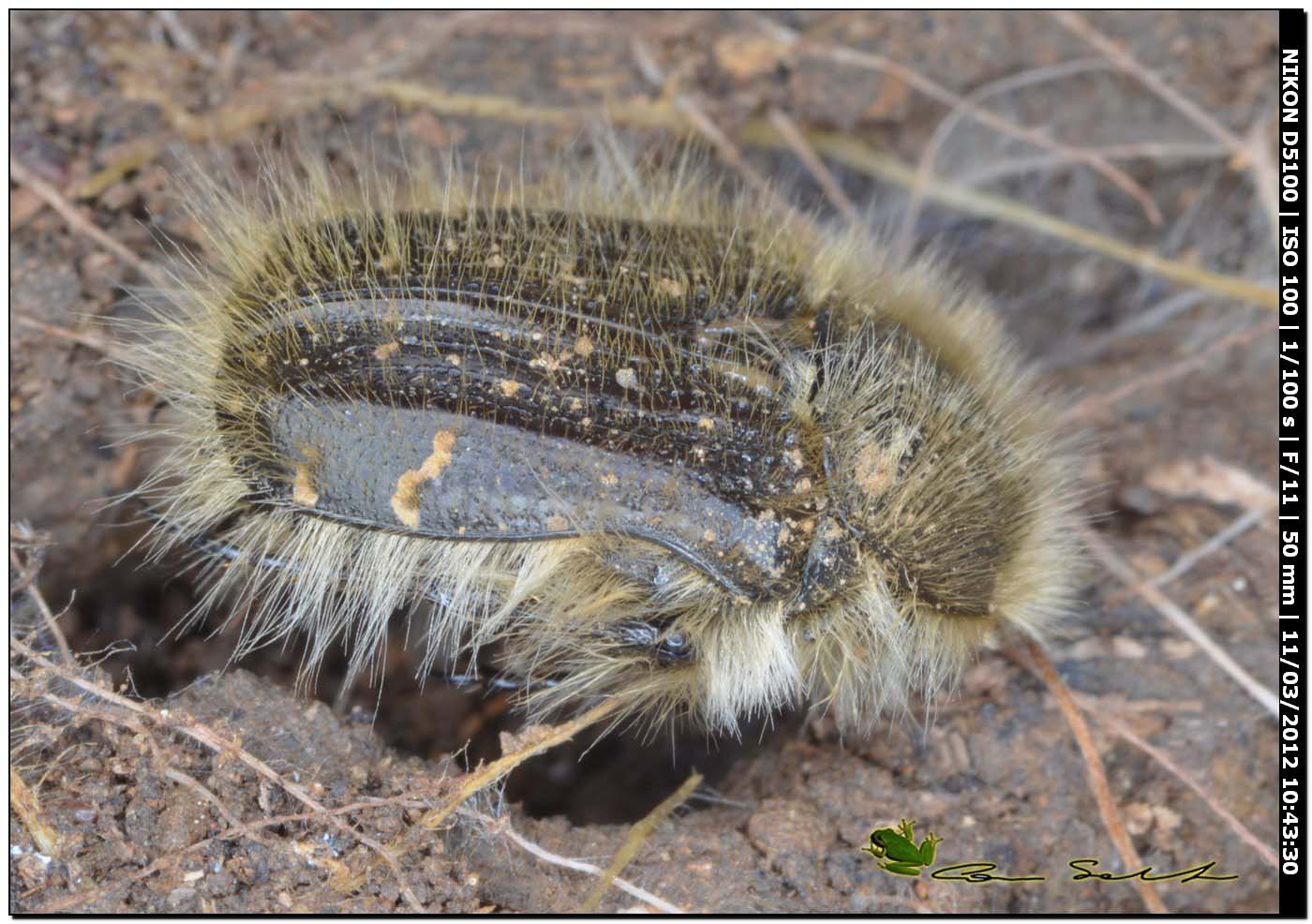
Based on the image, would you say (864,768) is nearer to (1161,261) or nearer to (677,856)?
(677,856)

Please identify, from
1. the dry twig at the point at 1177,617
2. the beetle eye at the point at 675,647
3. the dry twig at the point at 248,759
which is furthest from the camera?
the dry twig at the point at 1177,617

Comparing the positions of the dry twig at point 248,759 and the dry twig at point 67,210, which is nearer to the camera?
the dry twig at point 248,759

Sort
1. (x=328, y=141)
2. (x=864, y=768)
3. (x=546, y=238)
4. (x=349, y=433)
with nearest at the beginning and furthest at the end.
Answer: (x=349, y=433) → (x=546, y=238) → (x=864, y=768) → (x=328, y=141)

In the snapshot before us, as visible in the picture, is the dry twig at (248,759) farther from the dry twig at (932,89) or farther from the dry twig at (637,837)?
the dry twig at (932,89)

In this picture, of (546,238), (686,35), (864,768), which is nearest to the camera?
(546,238)

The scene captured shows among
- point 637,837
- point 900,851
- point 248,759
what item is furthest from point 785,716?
point 248,759

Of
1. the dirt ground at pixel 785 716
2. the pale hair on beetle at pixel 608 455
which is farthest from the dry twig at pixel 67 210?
the pale hair on beetle at pixel 608 455

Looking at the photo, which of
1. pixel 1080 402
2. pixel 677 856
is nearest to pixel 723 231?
pixel 1080 402
